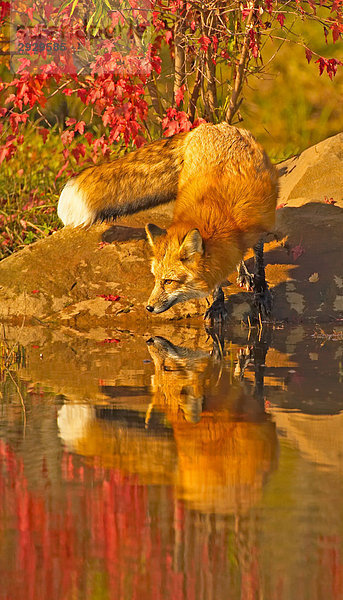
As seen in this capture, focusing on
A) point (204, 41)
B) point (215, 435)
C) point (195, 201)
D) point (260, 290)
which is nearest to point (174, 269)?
→ point (195, 201)

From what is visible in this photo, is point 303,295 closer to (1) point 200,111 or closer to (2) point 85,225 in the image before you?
(2) point 85,225

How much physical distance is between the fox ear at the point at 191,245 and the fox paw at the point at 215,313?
113 centimetres

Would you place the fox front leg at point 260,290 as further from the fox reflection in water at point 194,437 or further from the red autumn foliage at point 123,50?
the fox reflection in water at point 194,437

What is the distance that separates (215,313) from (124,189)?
159cm

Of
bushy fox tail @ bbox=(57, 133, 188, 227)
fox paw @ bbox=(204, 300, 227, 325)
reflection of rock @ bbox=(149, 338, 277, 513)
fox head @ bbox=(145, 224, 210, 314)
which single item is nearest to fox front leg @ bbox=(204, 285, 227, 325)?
fox paw @ bbox=(204, 300, 227, 325)

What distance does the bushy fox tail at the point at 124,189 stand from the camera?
9203 mm

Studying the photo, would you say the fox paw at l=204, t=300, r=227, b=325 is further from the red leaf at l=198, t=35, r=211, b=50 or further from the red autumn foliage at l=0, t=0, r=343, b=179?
the red leaf at l=198, t=35, r=211, b=50

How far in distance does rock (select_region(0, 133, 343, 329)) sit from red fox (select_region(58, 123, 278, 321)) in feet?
1.36

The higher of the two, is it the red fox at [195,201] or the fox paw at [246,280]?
the red fox at [195,201]

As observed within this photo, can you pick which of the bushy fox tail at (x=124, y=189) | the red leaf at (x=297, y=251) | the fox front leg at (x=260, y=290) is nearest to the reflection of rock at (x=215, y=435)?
the fox front leg at (x=260, y=290)

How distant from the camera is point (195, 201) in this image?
8.30m

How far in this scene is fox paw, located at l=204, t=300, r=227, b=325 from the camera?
888 centimetres

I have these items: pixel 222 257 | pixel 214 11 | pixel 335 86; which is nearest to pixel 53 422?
pixel 222 257

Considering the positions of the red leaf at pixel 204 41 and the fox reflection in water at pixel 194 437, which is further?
the red leaf at pixel 204 41
